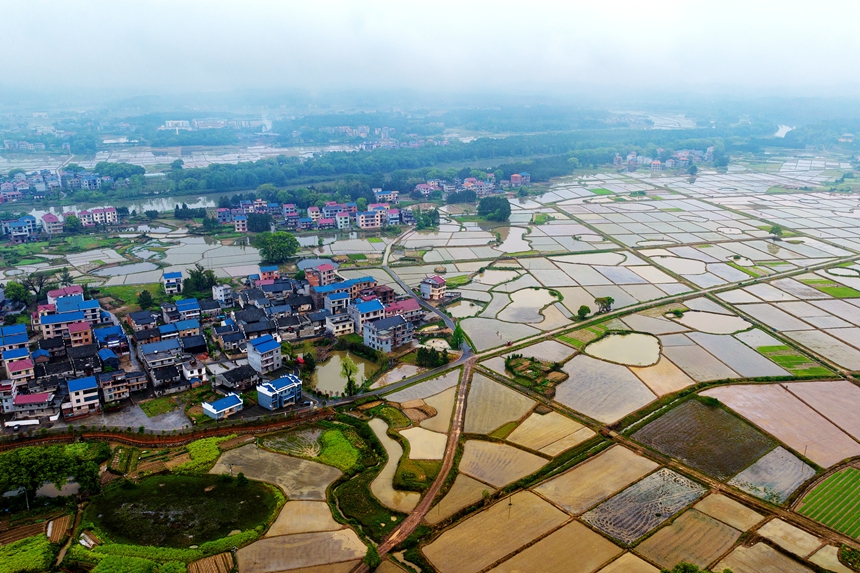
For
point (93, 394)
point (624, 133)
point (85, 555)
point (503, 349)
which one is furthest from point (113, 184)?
point (624, 133)

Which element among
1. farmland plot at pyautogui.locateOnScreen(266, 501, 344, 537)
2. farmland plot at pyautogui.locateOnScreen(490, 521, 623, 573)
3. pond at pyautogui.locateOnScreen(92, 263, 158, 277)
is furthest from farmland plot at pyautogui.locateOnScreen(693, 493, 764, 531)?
pond at pyautogui.locateOnScreen(92, 263, 158, 277)

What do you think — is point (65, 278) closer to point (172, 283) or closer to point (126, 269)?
point (126, 269)

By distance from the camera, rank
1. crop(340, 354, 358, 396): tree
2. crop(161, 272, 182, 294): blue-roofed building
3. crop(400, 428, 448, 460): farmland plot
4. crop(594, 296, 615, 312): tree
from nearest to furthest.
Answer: crop(400, 428, 448, 460): farmland plot
crop(340, 354, 358, 396): tree
crop(594, 296, 615, 312): tree
crop(161, 272, 182, 294): blue-roofed building

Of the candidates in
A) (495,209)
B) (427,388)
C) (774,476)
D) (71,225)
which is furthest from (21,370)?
(495,209)

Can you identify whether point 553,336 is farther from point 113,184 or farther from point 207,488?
point 113,184

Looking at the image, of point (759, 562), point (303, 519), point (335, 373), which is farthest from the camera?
point (335, 373)

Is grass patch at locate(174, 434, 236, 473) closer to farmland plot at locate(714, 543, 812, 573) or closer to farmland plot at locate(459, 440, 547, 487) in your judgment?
farmland plot at locate(459, 440, 547, 487)
